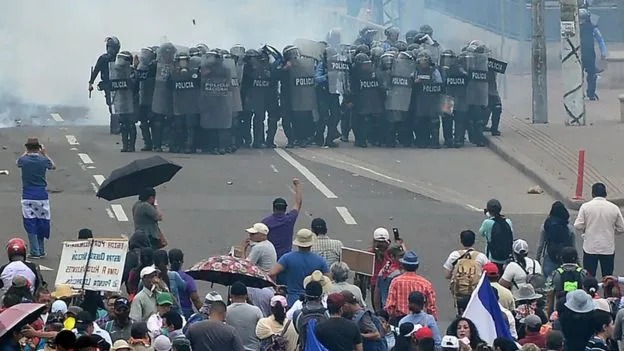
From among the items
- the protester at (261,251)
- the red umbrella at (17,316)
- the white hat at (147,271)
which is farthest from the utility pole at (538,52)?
the red umbrella at (17,316)

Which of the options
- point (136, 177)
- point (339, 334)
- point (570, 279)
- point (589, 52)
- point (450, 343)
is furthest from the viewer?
point (589, 52)

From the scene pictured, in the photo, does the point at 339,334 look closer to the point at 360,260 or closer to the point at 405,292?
the point at 405,292

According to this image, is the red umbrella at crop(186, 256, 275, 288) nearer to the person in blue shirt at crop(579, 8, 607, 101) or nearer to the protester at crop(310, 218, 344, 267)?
the protester at crop(310, 218, 344, 267)

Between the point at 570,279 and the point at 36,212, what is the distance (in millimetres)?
6664

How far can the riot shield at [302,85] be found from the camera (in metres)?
27.0

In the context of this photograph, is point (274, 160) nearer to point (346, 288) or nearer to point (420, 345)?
point (346, 288)

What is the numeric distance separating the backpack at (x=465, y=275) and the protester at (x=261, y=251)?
1.68 metres

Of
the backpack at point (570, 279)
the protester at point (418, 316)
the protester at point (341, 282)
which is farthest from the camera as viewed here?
the backpack at point (570, 279)

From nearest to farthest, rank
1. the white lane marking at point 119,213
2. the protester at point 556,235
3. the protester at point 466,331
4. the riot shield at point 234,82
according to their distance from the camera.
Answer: the protester at point 466,331, the protester at point 556,235, the white lane marking at point 119,213, the riot shield at point 234,82

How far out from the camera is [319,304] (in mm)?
13461

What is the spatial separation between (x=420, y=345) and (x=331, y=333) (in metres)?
0.72

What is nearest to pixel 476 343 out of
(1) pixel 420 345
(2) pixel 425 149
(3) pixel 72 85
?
(1) pixel 420 345

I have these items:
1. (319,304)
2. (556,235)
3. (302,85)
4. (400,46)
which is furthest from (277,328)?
(400,46)

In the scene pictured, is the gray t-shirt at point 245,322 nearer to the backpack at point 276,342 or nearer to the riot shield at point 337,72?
the backpack at point 276,342
